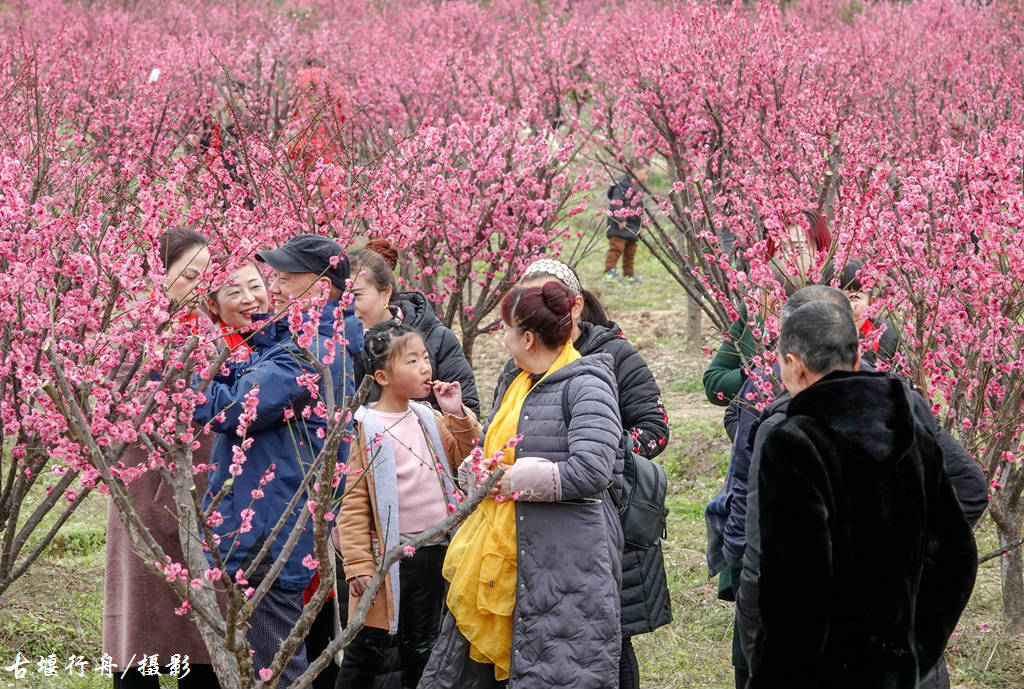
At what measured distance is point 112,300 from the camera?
3.47 m

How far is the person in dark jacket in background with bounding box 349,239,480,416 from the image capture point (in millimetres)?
4719

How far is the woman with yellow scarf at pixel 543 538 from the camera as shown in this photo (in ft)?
12.0

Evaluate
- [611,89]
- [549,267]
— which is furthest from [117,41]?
[549,267]

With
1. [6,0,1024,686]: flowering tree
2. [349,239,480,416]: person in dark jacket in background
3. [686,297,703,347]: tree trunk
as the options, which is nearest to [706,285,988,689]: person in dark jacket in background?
[6,0,1024,686]: flowering tree

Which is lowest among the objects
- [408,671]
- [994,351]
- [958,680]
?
[958,680]

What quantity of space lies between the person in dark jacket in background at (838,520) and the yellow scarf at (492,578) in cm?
110

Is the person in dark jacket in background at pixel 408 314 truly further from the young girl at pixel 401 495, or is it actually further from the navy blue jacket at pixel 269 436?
the navy blue jacket at pixel 269 436

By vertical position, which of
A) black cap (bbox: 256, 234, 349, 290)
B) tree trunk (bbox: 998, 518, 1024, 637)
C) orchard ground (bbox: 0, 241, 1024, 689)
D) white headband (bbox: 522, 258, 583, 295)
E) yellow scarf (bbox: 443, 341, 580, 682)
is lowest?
orchard ground (bbox: 0, 241, 1024, 689)

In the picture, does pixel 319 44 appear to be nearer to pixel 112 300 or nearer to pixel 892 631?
pixel 112 300

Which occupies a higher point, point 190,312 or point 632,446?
point 190,312

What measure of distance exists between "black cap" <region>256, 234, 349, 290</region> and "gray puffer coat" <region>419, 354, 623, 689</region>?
0.84 meters

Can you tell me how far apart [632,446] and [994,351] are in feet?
5.23

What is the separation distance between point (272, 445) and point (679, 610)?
3159mm

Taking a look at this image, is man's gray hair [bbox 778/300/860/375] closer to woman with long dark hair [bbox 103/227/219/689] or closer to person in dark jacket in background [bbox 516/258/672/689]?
person in dark jacket in background [bbox 516/258/672/689]
